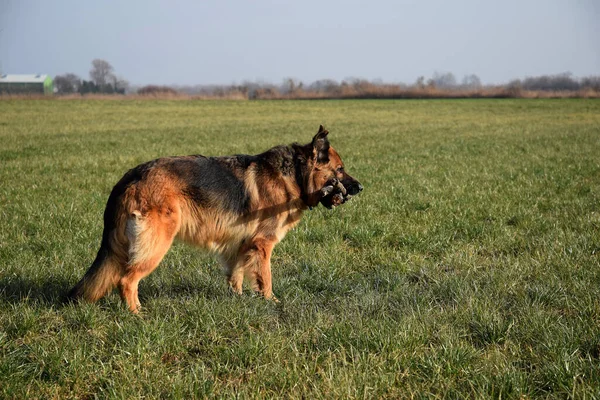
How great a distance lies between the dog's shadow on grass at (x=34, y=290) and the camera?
4.33 meters

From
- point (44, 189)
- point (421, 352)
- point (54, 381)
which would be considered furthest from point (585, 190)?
point (44, 189)

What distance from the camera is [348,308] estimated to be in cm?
423

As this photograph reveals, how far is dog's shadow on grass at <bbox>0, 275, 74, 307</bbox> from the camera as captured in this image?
433cm

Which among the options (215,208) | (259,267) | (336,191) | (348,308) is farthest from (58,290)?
(336,191)

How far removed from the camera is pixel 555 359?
127 inches

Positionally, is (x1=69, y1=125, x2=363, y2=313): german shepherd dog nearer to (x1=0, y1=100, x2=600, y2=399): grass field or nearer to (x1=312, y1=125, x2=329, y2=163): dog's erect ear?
(x1=312, y1=125, x2=329, y2=163): dog's erect ear

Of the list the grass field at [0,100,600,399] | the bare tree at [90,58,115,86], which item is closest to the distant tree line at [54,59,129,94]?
the bare tree at [90,58,115,86]

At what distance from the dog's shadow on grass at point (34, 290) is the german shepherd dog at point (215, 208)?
1.59 feet

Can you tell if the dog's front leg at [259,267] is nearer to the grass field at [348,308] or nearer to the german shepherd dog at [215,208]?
the german shepherd dog at [215,208]

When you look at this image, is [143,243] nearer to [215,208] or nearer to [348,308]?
[215,208]

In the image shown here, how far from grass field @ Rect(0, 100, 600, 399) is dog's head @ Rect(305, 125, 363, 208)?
785 millimetres

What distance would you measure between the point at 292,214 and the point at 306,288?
72cm

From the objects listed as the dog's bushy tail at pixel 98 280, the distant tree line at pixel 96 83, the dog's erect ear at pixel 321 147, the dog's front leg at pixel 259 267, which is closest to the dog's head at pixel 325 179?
the dog's erect ear at pixel 321 147

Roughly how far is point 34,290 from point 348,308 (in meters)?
2.88
